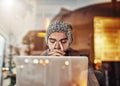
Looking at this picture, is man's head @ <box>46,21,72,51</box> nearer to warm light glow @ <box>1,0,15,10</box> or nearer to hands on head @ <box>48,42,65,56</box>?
hands on head @ <box>48,42,65,56</box>

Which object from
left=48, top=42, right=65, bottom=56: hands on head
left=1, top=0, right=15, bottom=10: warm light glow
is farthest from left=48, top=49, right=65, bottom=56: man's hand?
left=1, top=0, right=15, bottom=10: warm light glow

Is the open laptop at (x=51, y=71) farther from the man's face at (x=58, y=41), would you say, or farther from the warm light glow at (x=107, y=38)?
the warm light glow at (x=107, y=38)

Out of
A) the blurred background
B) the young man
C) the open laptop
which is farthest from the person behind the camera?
the blurred background

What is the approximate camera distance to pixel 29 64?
50 cm

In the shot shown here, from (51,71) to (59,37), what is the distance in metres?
0.15

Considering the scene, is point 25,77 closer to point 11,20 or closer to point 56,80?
point 56,80

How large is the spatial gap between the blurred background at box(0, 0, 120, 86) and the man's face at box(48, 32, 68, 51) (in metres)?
1.23

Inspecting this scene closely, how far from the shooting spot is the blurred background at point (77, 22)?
1.89m

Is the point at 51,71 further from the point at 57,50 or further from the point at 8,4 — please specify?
the point at 8,4

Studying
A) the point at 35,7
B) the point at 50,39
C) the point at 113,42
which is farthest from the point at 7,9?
the point at 50,39

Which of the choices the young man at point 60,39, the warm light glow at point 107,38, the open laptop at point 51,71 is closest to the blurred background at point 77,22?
the warm light glow at point 107,38

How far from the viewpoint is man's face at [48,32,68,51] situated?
2.01 feet

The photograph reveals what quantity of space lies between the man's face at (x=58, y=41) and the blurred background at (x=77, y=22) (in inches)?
48.2

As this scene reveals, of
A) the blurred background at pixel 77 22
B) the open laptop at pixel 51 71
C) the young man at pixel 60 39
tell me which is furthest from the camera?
the blurred background at pixel 77 22
